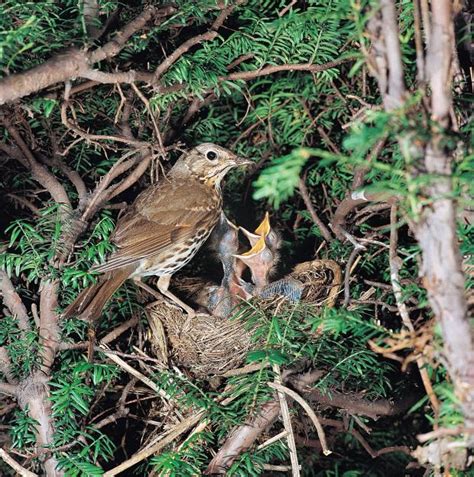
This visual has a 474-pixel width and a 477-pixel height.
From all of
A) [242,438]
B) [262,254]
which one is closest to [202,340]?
[262,254]

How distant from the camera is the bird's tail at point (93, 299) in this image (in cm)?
190

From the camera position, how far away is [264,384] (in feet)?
5.95

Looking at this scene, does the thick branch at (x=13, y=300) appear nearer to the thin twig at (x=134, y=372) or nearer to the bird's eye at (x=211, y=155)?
the thin twig at (x=134, y=372)

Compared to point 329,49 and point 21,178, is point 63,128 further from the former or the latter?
point 329,49

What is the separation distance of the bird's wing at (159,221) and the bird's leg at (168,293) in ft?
0.60

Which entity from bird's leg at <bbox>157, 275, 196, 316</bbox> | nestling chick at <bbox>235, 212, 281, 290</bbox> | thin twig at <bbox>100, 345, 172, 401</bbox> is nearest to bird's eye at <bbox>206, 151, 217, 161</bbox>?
nestling chick at <bbox>235, 212, 281, 290</bbox>

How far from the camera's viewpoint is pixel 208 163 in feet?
8.11

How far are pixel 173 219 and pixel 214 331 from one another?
1.27 feet

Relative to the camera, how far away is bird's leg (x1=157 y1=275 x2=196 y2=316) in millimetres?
2426

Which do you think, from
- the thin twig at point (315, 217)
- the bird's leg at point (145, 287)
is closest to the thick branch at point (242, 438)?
the thin twig at point (315, 217)

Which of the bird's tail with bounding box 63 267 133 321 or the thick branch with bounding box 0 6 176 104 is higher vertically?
the thick branch with bounding box 0 6 176 104

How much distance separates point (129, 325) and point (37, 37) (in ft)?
2.89

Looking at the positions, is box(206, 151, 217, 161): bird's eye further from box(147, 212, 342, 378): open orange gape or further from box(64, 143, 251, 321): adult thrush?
box(147, 212, 342, 378): open orange gape

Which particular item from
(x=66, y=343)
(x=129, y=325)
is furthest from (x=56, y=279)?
(x=129, y=325)
